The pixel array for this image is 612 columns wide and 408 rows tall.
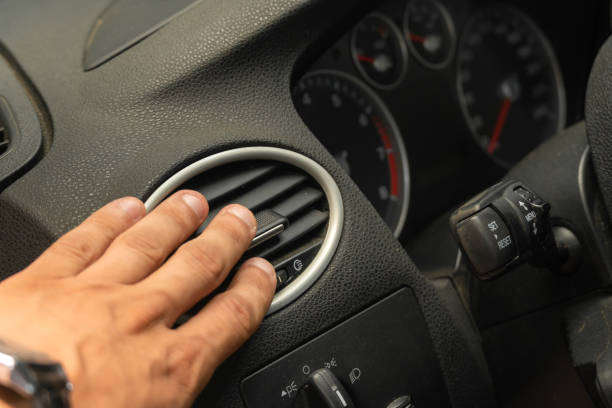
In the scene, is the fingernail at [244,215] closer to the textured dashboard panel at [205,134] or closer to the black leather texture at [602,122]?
the textured dashboard panel at [205,134]

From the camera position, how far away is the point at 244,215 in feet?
2.13

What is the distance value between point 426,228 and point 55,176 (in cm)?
63

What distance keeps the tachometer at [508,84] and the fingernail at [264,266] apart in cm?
67

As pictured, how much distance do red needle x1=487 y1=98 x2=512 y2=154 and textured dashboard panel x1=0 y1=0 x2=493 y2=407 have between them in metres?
0.54

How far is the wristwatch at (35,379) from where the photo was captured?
443mm

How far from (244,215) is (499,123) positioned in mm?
776

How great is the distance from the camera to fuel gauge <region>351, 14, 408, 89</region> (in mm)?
1054

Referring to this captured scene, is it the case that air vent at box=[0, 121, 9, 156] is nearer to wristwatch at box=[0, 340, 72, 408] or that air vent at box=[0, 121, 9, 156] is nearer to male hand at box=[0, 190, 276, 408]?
male hand at box=[0, 190, 276, 408]

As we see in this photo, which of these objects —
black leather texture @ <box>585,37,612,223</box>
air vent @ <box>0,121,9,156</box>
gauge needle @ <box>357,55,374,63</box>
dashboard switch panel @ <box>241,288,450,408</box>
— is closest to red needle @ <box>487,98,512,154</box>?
gauge needle @ <box>357,55,374,63</box>

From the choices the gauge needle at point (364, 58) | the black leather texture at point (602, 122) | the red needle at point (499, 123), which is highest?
the gauge needle at point (364, 58)

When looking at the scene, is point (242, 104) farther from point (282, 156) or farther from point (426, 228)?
point (426, 228)

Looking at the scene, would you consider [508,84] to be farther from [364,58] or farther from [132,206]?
[132,206]

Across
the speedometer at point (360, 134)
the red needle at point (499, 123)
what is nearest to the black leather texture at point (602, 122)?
the speedometer at point (360, 134)

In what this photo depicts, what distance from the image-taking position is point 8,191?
66 cm
